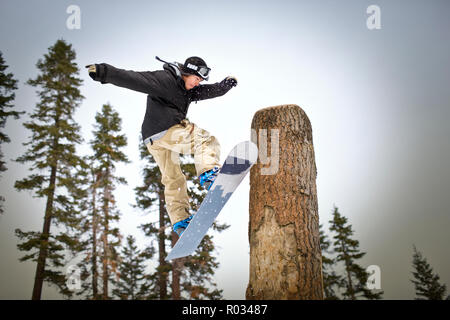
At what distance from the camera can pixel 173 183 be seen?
340 cm

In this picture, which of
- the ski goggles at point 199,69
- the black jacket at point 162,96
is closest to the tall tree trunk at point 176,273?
the black jacket at point 162,96

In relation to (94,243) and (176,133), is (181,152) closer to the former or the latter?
(176,133)

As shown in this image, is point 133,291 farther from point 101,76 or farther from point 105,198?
point 101,76

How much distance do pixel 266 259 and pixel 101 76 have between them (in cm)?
263

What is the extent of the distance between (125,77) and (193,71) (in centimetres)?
90

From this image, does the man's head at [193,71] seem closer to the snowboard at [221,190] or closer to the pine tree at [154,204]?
the snowboard at [221,190]

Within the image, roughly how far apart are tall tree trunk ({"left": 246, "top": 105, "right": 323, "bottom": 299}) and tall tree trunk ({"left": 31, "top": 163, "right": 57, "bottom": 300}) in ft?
39.0

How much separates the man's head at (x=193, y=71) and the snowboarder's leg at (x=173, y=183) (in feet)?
3.35

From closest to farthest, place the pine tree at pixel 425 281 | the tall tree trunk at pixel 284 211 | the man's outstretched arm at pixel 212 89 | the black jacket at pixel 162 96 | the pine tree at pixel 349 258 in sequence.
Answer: the tall tree trunk at pixel 284 211 → the black jacket at pixel 162 96 → the man's outstretched arm at pixel 212 89 → the pine tree at pixel 349 258 → the pine tree at pixel 425 281

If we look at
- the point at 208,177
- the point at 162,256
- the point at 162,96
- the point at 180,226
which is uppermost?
the point at 162,96

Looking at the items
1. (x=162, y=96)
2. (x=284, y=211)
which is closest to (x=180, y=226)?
(x=284, y=211)

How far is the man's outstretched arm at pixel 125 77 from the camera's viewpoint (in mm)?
2563
